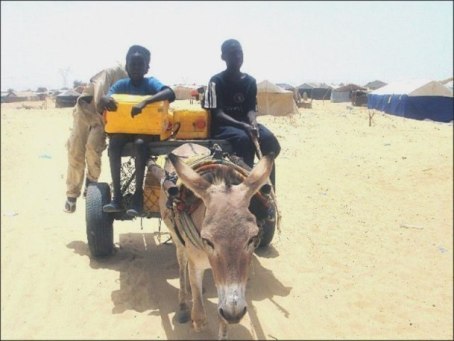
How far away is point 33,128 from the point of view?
20.9 m

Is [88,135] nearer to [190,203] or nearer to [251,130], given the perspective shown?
[251,130]

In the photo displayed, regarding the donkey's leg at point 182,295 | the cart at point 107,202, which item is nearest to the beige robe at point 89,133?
the cart at point 107,202

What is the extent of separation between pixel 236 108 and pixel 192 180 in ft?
8.07

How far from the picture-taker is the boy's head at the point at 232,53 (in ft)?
17.1

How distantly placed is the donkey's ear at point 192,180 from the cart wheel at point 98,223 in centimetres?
247

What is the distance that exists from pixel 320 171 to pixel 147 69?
6778 mm

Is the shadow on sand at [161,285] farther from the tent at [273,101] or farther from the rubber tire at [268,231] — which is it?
the tent at [273,101]

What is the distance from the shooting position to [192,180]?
3.08 metres

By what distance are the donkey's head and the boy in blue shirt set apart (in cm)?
175

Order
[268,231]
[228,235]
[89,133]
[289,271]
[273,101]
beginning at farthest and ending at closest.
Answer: [273,101] → [89,133] → [268,231] → [289,271] → [228,235]

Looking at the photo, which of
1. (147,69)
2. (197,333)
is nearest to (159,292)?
(197,333)

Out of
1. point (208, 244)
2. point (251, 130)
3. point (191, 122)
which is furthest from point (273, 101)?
point (208, 244)

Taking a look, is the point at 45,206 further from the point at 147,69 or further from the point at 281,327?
the point at 281,327

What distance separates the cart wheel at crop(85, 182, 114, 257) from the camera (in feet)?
17.1
